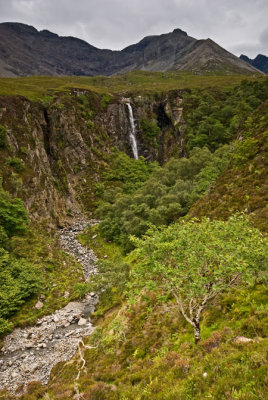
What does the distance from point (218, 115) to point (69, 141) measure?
167 ft

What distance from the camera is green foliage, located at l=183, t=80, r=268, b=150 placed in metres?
64.7

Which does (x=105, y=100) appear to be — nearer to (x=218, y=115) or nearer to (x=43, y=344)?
(x=218, y=115)

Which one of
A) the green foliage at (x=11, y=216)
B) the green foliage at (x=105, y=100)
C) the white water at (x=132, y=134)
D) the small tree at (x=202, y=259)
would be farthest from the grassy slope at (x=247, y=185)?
the green foliage at (x=105, y=100)

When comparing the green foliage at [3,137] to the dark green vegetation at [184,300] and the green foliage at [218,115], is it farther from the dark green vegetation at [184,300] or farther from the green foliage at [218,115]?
the green foliage at [218,115]

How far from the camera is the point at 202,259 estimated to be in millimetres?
10133

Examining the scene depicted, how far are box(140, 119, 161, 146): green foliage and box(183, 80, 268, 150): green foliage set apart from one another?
13.3 metres

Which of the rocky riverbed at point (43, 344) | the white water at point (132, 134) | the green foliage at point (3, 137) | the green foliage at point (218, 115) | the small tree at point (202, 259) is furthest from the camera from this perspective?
the white water at point (132, 134)

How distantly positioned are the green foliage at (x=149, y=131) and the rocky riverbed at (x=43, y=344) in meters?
72.5

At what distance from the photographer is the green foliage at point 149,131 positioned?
89.7 m

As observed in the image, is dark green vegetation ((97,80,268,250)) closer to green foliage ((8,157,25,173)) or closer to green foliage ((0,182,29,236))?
green foliage ((0,182,29,236))

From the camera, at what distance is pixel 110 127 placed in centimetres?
8612

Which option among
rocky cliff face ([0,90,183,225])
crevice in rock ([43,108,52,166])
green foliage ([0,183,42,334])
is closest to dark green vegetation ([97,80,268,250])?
rocky cliff face ([0,90,183,225])

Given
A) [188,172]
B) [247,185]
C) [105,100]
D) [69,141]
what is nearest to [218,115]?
[188,172]

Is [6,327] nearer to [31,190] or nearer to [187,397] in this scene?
[187,397]
